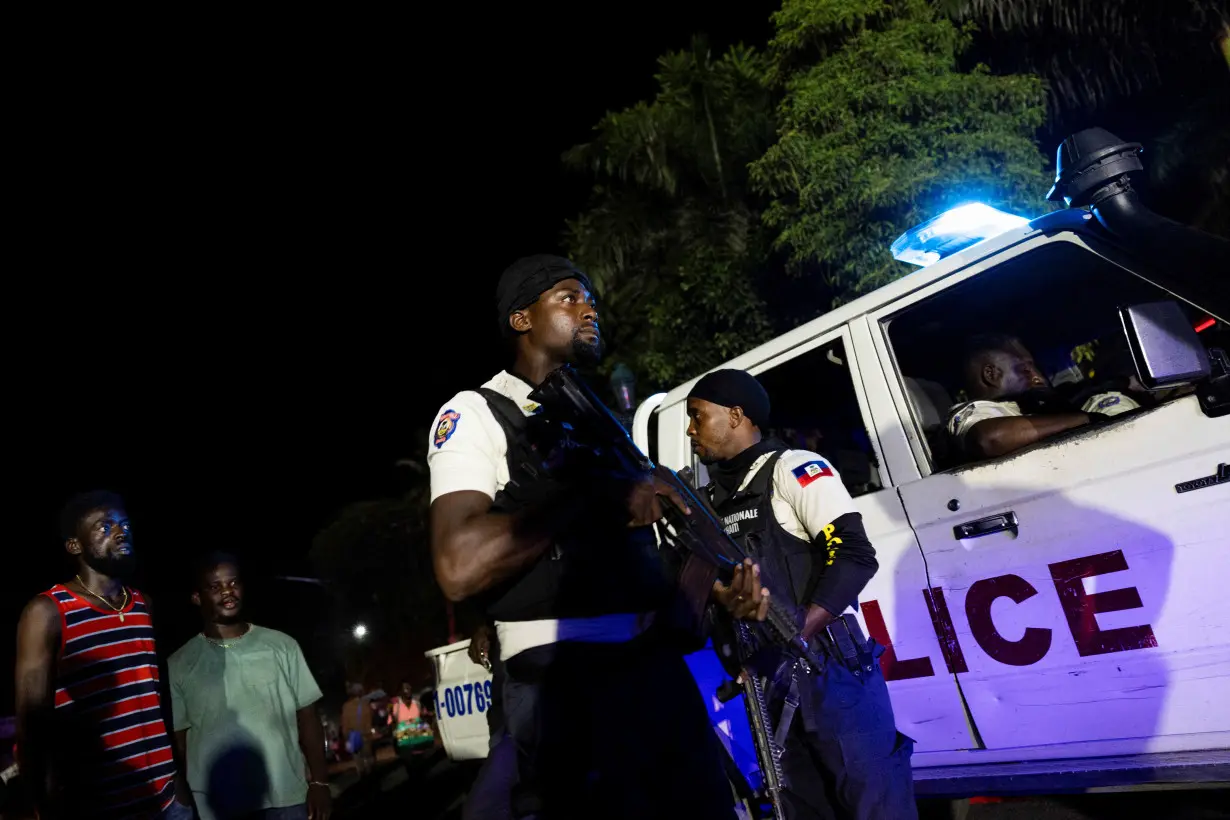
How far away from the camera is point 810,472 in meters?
2.85

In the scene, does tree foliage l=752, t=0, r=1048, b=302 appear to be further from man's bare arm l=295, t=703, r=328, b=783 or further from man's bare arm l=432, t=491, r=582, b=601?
man's bare arm l=432, t=491, r=582, b=601

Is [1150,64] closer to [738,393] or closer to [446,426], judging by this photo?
[738,393]

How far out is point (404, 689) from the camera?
490 inches

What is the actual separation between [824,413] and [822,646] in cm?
180

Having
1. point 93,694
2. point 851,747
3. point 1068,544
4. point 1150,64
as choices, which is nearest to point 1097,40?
point 1150,64

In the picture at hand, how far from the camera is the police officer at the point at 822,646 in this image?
102 inches

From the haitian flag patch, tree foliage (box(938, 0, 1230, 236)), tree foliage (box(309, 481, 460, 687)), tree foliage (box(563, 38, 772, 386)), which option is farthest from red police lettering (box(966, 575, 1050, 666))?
tree foliage (box(309, 481, 460, 687))

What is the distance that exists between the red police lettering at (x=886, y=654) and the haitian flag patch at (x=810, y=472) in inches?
21.2

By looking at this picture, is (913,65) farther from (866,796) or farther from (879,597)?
(866,796)

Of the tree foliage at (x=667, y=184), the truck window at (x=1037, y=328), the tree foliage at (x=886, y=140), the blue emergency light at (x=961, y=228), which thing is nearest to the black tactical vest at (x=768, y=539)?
the truck window at (x=1037, y=328)

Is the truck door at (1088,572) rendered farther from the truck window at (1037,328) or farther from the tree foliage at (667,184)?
the tree foliage at (667,184)

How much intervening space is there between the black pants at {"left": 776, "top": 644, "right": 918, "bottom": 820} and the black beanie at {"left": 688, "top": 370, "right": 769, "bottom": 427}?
0.98m

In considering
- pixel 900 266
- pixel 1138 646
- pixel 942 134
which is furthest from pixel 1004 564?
pixel 942 134

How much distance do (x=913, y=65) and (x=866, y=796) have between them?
8.32 m
